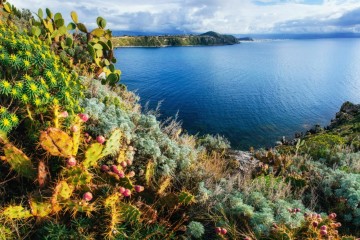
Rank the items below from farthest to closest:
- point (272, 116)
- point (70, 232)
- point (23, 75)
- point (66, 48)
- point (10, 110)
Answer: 1. point (272, 116)
2. point (66, 48)
3. point (23, 75)
4. point (10, 110)
5. point (70, 232)

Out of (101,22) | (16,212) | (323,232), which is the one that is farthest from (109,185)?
(101,22)

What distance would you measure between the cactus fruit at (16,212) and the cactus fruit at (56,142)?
751 mm

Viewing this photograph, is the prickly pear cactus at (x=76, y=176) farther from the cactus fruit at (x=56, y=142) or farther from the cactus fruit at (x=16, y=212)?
the cactus fruit at (x=16, y=212)

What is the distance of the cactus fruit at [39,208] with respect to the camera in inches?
125

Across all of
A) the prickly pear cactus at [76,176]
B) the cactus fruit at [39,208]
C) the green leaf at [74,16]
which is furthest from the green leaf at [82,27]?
the cactus fruit at [39,208]

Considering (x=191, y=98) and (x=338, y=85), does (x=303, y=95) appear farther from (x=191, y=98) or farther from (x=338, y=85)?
(x=191, y=98)

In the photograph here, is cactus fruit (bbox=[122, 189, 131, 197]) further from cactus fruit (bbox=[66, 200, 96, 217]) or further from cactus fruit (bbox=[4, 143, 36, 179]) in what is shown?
cactus fruit (bbox=[4, 143, 36, 179])

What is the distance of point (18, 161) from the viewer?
3.48m

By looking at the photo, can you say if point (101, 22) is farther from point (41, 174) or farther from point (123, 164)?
point (41, 174)

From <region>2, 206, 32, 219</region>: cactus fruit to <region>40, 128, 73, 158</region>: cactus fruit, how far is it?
2.46 ft

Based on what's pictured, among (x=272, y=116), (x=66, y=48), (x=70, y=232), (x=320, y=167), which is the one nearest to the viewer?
(x=70, y=232)

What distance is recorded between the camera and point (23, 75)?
14.6ft

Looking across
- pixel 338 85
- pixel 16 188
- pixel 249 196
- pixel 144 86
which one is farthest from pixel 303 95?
pixel 16 188

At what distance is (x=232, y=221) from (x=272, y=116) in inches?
1070
